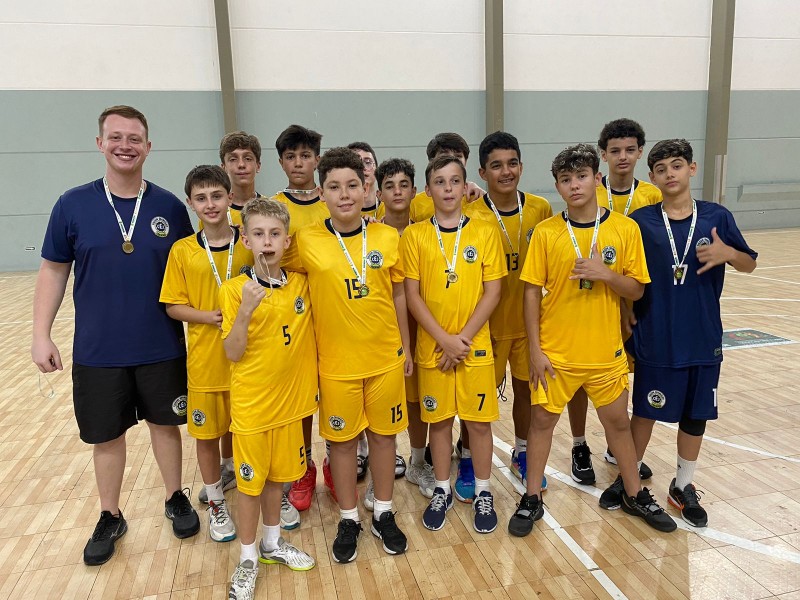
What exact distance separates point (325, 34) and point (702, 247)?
10.2 m

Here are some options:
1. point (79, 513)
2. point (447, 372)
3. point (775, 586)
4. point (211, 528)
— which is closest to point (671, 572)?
point (775, 586)

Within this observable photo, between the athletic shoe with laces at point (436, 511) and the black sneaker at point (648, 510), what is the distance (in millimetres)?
925

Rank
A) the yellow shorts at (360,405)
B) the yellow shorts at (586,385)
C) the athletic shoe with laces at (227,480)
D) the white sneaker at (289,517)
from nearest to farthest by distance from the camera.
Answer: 1. the yellow shorts at (360,405)
2. the yellow shorts at (586,385)
3. the white sneaker at (289,517)
4. the athletic shoe with laces at (227,480)

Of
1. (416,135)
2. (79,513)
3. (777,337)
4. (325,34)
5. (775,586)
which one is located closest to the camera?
(775,586)

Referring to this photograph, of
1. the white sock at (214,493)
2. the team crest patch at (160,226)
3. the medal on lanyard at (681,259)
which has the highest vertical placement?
the team crest patch at (160,226)

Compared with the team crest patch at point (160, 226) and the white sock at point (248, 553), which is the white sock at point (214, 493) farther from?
the team crest patch at point (160, 226)

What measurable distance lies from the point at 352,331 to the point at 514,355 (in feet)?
3.63

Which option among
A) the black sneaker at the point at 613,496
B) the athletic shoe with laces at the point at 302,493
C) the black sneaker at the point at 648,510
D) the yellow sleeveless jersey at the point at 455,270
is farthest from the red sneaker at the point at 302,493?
the black sneaker at the point at 648,510

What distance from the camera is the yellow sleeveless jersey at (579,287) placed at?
8.50 feet

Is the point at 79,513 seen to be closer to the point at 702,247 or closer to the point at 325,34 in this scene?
the point at 702,247

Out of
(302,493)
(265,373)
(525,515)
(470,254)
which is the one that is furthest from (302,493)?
(470,254)

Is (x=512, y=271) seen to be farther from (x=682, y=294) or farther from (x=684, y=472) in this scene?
(x=684, y=472)

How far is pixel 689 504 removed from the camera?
110 inches

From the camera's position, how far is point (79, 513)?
3.07 metres
